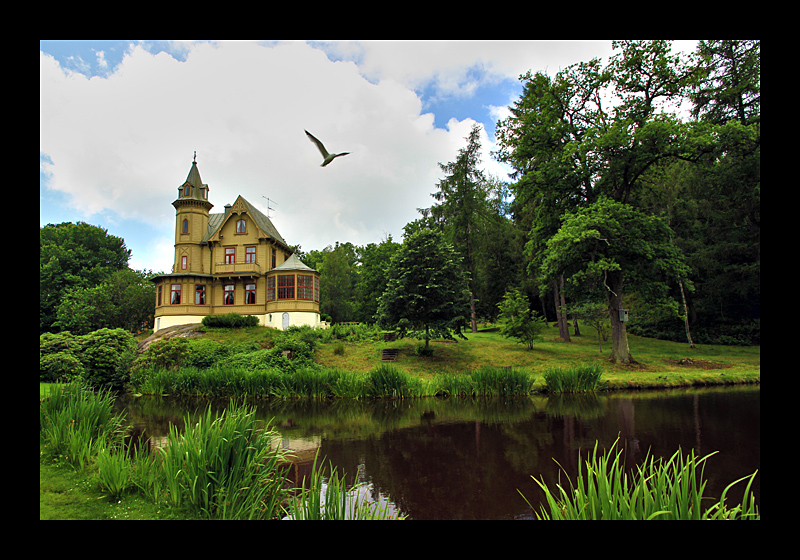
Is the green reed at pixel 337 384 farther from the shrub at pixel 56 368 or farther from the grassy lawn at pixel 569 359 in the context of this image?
the shrub at pixel 56 368

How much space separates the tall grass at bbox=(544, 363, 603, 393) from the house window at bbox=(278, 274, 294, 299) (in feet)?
68.1

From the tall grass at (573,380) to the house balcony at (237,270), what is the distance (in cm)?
2375

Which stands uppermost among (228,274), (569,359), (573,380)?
(228,274)

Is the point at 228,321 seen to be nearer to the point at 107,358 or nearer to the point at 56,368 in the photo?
the point at 107,358

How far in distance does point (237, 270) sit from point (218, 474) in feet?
96.2

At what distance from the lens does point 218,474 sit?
454cm

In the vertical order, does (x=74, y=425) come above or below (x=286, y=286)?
below

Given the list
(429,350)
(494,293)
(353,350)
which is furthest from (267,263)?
(494,293)

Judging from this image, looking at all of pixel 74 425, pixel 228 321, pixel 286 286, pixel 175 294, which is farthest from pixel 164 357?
pixel 74 425

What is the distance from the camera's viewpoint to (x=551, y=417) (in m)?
10.8

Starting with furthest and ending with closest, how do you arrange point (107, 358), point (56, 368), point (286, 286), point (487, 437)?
point (286, 286)
point (107, 358)
point (56, 368)
point (487, 437)

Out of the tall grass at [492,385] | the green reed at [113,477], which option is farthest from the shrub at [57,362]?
the tall grass at [492,385]
